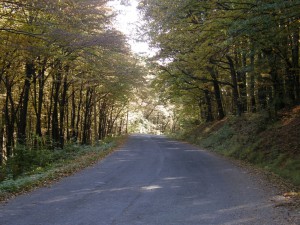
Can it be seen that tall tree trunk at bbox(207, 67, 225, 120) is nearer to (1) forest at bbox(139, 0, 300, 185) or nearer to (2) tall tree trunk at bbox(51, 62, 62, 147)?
(1) forest at bbox(139, 0, 300, 185)

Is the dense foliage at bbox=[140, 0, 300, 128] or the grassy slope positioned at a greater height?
the dense foliage at bbox=[140, 0, 300, 128]

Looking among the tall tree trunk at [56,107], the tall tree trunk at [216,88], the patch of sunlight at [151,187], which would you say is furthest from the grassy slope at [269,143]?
the tall tree trunk at [56,107]

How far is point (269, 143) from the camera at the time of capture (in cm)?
1658

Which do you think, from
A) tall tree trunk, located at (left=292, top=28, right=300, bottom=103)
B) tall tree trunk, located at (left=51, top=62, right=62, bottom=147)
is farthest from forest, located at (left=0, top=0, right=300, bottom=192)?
tall tree trunk, located at (left=51, top=62, right=62, bottom=147)

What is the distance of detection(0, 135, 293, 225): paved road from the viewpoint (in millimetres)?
6977

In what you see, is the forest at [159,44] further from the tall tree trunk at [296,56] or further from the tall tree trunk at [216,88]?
the tall tree trunk at [216,88]

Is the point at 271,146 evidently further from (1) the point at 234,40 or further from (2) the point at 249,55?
(1) the point at 234,40

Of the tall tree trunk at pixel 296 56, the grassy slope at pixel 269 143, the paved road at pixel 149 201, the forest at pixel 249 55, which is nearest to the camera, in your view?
the paved road at pixel 149 201

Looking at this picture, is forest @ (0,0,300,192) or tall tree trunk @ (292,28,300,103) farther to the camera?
tall tree trunk @ (292,28,300,103)

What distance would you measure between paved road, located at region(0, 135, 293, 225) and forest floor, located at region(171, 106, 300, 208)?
117cm

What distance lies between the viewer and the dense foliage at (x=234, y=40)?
35.3 ft

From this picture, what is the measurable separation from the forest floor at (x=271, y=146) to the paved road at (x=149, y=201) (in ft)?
3.83

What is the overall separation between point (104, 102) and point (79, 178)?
1285 inches

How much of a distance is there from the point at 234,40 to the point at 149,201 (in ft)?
22.0
